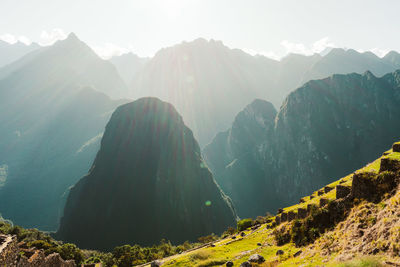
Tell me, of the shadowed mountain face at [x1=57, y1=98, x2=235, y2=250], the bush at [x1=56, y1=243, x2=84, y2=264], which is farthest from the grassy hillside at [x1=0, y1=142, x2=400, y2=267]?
the shadowed mountain face at [x1=57, y1=98, x2=235, y2=250]

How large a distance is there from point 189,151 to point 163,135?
26821 mm

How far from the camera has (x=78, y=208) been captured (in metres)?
163

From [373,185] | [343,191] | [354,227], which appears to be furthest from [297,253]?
[373,185]

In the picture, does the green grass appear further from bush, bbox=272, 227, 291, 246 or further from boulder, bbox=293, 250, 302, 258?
bush, bbox=272, 227, 291, 246

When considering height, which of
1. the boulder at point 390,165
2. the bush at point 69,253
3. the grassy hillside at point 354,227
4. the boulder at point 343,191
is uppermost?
the boulder at point 390,165

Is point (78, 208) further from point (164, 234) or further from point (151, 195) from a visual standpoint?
point (164, 234)

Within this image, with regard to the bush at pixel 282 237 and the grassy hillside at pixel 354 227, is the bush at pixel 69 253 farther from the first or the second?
the bush at pixel 282 237

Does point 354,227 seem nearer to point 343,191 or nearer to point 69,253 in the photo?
point 343,191

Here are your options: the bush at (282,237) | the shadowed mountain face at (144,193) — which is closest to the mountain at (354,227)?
the bush at (282,237)

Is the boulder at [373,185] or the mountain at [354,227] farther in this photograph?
the boulder at [373,185]

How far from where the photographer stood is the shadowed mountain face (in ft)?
474

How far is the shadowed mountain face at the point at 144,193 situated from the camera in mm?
144500

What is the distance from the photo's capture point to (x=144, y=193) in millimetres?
164250

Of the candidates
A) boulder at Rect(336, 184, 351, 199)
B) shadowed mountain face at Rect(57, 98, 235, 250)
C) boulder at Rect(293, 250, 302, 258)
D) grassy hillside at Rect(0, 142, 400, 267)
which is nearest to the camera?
grassy hillside at Rect(0, 142, 400, 267)
